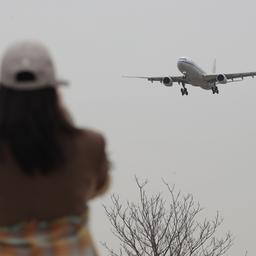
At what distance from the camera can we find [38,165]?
10.4 ft

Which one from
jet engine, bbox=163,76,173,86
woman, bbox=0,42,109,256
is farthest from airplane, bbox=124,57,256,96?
woman, bbox=0,42,109,256

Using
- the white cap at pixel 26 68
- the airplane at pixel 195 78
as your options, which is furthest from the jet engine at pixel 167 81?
the white cap at pixel 26 68

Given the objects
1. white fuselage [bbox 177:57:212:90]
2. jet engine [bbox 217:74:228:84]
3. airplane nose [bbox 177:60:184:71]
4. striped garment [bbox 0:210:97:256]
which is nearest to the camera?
striped garment [bbox 0:210:97:256]

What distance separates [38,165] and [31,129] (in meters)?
0.14

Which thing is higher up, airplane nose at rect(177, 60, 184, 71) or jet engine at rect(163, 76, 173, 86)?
airplane nose at rect(177, 60, 184, 71)

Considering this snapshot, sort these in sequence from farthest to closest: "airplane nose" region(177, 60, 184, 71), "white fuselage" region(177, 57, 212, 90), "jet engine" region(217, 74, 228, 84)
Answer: "airplane nose" region(177, 60, 184, 71)
"white fuselage" region(177, 57, 212, 90)
"jet engine" region(217, 74, 228, 84)

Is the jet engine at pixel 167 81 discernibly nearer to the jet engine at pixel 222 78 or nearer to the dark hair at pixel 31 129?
the jet engine at pixel 222 78

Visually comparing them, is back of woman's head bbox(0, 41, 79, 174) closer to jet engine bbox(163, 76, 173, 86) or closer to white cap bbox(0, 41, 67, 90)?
white cap bbox(0, 41, 67, 90)

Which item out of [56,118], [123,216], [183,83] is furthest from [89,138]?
[183,83]

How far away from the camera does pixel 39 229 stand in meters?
3.12

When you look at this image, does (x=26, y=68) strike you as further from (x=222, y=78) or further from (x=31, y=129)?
(x=222, y=78)

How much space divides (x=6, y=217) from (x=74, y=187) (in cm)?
29

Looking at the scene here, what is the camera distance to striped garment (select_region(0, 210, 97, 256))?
121 inches

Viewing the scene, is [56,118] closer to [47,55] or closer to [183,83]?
[47,55]
